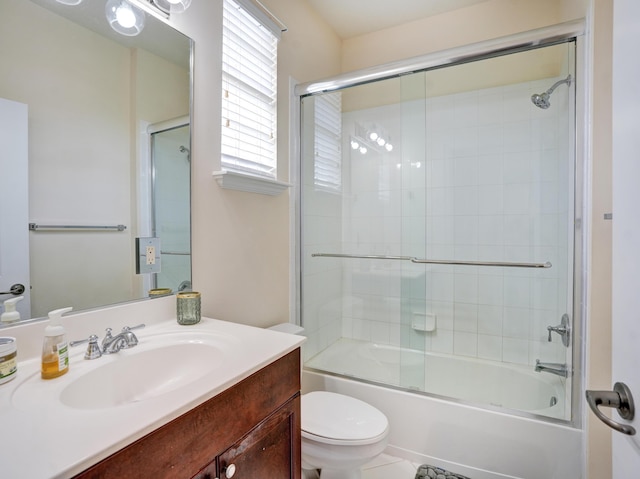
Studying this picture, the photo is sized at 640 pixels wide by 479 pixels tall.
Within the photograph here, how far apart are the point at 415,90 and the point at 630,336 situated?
186 cm

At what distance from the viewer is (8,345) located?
70 cm

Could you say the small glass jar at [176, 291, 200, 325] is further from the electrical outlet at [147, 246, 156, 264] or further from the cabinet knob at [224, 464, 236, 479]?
the cabinet knob at [224, 464, 236, 479]

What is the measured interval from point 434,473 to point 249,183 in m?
1.69

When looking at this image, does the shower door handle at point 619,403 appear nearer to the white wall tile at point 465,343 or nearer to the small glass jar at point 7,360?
the small glass jar at point 7,360

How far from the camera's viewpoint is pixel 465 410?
5.13ft

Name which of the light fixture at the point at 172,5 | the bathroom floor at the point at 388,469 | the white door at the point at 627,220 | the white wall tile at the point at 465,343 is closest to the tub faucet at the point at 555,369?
the white wall tile at the point at 465,343

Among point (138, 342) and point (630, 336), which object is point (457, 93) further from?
point (138, 342)

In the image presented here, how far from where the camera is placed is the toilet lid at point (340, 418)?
1.29 metres

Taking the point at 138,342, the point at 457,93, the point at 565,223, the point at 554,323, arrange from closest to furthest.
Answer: the point at 138,342 < the point at 565,223 < the point at 554,323 < the point at 457,93

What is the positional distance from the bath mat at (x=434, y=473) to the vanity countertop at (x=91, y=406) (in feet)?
3.71

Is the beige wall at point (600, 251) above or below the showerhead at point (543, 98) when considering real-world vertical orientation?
below

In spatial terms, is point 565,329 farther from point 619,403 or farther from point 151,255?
point 151,255

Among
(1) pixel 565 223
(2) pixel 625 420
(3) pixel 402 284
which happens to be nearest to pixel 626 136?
(2) pixel 625 420

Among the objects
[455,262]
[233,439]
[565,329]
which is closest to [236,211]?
[233,439]
